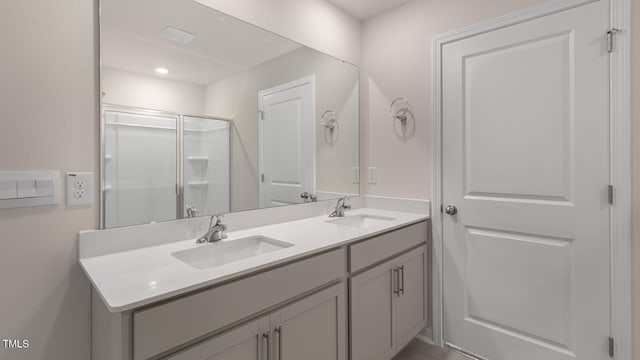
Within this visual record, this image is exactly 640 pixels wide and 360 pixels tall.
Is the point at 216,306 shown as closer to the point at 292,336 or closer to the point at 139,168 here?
the point at 292,336

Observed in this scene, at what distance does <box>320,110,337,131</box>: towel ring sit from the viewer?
2248 mm

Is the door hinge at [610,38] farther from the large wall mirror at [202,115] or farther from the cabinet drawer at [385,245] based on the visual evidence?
the large wall mirror at [202,115]

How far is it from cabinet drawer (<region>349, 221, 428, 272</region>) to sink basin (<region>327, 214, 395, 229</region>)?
7.8 inches

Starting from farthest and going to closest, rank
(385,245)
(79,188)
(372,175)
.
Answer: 1. (372,175)
2. (385,245)
3. (79,188)

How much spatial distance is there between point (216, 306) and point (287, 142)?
122 centimetres

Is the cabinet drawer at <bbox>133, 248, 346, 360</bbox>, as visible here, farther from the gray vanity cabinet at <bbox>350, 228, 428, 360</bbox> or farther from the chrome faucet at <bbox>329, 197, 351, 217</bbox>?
the chrome faucet at <bbox>329, 197, 351, 217</bbox>

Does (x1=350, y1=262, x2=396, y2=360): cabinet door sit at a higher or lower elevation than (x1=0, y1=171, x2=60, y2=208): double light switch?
lower

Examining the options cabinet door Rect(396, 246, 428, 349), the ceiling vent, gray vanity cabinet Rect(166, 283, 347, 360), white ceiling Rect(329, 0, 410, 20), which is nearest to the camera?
gray vanity cabinet Rect(166, 283, 347, 360)

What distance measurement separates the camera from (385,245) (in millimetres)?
1705

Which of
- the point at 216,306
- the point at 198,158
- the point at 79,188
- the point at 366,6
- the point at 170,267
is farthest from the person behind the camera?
the point at 366,6

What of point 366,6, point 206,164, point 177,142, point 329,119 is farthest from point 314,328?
point 366,6

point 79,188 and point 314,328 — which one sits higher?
point 79,188

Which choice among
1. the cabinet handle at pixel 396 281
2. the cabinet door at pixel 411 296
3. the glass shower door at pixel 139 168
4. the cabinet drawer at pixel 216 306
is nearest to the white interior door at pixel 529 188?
the cabinet door at pixel 411 296

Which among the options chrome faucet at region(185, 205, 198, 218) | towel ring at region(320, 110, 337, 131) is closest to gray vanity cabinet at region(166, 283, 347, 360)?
chrome faucet at region(185, 205, 198, 218)
